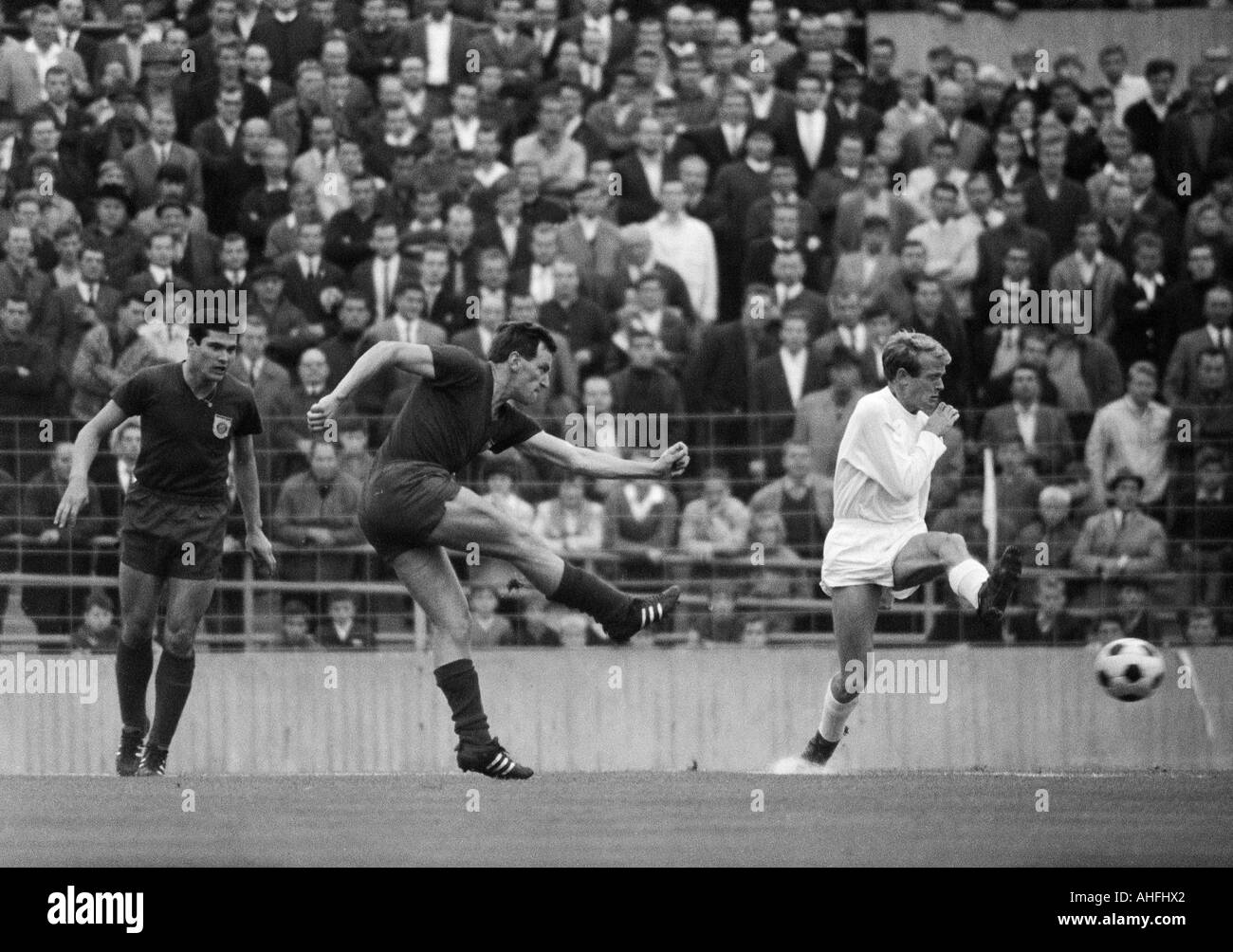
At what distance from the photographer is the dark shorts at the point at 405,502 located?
460 inches

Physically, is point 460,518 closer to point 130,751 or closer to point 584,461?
point 584,461

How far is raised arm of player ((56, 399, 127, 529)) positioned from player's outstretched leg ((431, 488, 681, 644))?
208cm

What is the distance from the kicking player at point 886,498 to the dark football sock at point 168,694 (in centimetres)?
361

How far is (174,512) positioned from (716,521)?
4471 mm

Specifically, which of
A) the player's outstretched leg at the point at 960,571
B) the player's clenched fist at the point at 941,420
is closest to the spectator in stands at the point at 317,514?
the player's outstretched leg at the point at 960,571

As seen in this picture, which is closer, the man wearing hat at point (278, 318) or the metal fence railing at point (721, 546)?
the metal fence railing at point (721, 546)

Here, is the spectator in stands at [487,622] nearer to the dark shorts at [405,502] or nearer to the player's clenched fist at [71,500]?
the player's clenched fist at [71,500]

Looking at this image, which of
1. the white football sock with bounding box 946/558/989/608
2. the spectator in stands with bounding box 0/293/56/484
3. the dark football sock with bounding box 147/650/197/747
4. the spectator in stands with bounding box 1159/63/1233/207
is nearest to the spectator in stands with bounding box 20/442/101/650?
the spectator in stands with bounding box 0/293/56/484

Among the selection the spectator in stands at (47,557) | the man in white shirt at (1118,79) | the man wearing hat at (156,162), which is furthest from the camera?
the man in white shirt at (1118,79)

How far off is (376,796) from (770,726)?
4.73 metres

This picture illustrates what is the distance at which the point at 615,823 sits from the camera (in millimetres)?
11266

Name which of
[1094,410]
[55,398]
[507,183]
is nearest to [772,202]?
[507,183]

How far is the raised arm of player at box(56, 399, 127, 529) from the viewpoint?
12.5 meters

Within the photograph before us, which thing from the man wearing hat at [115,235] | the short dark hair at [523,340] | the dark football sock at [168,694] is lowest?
the dark football sock at [168,694]
